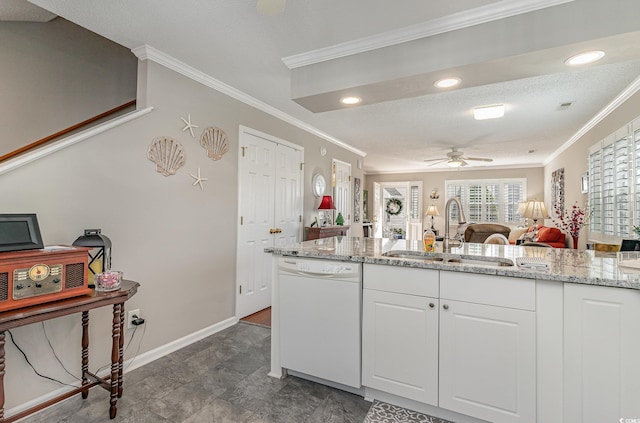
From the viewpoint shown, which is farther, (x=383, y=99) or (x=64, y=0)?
(x=383, y=99)

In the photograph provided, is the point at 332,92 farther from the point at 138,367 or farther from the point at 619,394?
the point at 138,367

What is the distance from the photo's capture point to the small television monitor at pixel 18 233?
5.11ft

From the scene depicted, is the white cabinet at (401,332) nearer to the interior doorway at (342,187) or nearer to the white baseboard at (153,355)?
the white baseboard at (153,355)

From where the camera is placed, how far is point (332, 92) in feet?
8.25

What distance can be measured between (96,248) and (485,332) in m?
2.40

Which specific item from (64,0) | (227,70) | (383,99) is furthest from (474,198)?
(64,0)

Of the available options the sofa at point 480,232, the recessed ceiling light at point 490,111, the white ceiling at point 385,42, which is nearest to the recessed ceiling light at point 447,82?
the white ceiling at point 385,42

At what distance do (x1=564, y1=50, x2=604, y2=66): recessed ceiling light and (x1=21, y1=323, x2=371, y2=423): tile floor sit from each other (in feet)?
8.03

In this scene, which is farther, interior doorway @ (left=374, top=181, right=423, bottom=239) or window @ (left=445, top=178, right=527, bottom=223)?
interior doorway @ (left=374, top=181, right=423, bottom=239)

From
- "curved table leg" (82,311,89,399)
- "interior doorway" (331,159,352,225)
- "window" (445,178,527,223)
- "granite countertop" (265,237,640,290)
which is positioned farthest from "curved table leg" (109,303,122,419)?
"window" (445,178,527,223)

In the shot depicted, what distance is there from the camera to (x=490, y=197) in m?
8.60

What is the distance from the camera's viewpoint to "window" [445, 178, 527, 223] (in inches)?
329

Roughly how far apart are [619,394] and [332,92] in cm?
242

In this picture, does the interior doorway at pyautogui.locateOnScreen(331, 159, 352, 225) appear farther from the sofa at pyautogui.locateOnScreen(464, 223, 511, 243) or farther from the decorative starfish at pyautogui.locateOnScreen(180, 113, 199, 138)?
the decorative starfish at pyautogui.locateOnScreen(180, 113, 199, 138)
